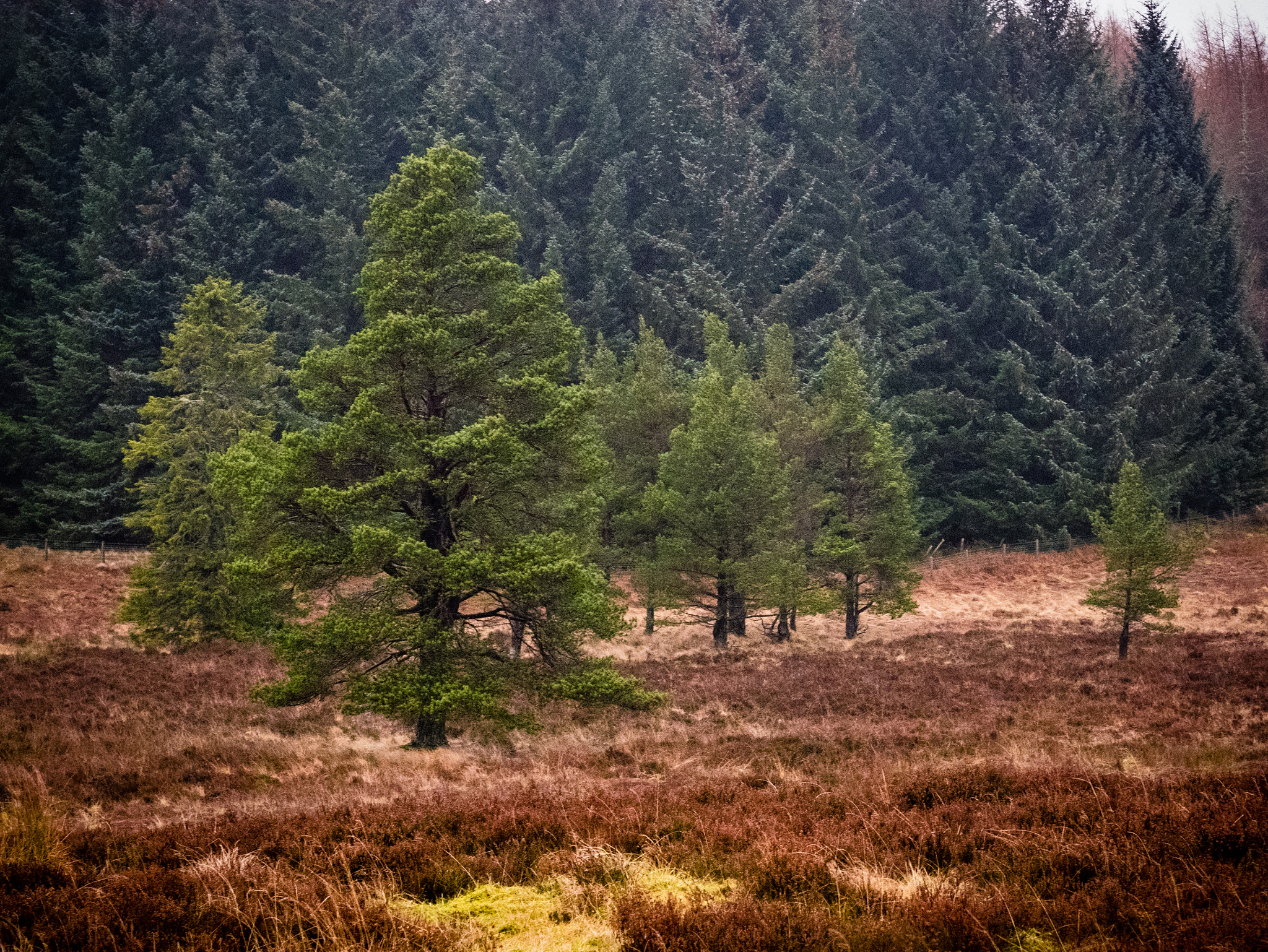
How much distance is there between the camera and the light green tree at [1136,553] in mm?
21828

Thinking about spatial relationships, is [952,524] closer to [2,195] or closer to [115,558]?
[115,558]

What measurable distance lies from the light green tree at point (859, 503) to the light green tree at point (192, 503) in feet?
58.9

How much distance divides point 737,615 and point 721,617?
8.03ft

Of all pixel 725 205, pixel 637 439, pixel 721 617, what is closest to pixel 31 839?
pixel 721 617

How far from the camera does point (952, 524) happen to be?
1810 inches

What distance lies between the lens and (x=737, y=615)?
2803cm

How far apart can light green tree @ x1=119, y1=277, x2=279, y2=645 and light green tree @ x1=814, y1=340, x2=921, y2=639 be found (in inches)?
707

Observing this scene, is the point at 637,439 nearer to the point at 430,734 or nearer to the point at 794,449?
the point at 794,449

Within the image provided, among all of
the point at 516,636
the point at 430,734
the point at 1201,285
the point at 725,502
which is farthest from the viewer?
the point at 1201,285

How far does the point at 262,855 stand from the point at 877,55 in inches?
2664

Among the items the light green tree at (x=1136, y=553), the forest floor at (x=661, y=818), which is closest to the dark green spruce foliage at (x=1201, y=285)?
the light green tree at (x=1136, y=553)

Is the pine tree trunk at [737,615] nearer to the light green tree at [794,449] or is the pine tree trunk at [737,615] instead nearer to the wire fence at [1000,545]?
the light green tree at [794,449]

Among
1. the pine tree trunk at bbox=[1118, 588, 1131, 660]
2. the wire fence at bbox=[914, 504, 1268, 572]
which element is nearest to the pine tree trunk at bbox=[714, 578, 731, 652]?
the pine tree trunk at bbox=[1118, 588, 1131, 660]

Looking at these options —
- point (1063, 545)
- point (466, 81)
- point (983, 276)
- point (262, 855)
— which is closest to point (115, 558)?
point (262, 855)
